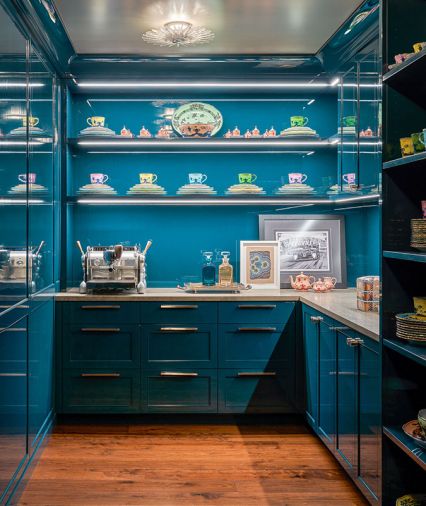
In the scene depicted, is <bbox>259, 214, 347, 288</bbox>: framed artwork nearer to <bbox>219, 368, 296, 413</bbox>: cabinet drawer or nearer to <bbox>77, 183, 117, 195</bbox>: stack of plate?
<bbox>219, 368, 296, 413</bbox>: cabinet drawer

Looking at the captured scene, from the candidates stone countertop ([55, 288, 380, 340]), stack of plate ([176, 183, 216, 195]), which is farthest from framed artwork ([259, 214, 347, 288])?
stack of plate ([176, 183, 216, 195])

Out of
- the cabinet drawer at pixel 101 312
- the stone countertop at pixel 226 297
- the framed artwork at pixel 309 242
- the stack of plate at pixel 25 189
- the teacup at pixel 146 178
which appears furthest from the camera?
the framed artwork at pixel 309 242

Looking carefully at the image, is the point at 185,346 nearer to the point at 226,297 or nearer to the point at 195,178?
the point at 226,297

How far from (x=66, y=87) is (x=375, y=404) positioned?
9.94 ft

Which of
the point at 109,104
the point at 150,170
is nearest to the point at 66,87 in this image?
the point at 109,104

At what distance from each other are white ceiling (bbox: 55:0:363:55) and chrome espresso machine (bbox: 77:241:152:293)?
135cm

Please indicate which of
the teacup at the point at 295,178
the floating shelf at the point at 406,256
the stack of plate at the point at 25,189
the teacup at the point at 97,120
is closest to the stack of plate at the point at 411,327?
the floating shelf at the point at 406,256

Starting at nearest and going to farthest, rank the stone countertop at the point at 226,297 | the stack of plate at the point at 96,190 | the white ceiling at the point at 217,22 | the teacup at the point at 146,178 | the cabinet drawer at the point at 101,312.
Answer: the white ceiling at the point at 217,22 < the stone countertop at the point at 226,297 < the cabinet drawer at the point at 101,312 < the stack of plate at the point at 96,190 < the teacup at the point at 146,178

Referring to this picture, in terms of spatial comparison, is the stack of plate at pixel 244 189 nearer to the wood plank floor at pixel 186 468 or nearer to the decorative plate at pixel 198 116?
the decorative plate at pixel 198 116

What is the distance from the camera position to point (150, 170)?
4723 millimetres

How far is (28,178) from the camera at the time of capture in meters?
3.13

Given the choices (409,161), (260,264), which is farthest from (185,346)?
(409,161)

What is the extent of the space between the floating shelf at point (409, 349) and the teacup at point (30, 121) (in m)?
1.95

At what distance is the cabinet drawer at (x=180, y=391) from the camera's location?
4.13 m
